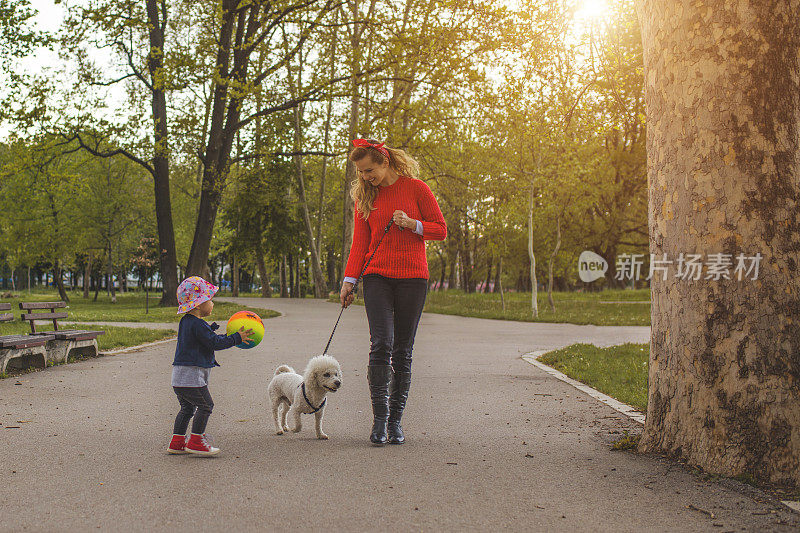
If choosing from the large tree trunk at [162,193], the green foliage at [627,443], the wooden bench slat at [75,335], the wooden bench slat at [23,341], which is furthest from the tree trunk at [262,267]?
the green foliage at [627,443]

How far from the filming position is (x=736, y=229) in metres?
4.34

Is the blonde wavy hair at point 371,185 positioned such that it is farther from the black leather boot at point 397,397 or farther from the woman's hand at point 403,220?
the black leather boot at point 397,397

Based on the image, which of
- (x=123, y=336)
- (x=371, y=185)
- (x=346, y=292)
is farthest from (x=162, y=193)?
(x=346, y=292)

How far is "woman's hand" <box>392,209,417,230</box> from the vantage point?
530 centimetres

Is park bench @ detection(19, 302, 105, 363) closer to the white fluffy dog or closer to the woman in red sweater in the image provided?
the white fluffy dog

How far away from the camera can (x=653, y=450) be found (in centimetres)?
486

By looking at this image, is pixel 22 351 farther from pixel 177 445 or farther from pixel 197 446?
pixel 197 446

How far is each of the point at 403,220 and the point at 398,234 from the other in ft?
0.68

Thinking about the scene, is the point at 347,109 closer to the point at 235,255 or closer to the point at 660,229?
the point at 235,255

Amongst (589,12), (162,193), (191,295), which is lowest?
(191,295)

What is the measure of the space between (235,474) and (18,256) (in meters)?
40.8

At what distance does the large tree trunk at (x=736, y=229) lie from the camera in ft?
13.8

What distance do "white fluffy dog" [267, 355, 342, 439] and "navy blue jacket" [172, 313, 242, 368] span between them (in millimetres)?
645

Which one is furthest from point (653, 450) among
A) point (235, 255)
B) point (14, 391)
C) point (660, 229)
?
point (235, 255)
